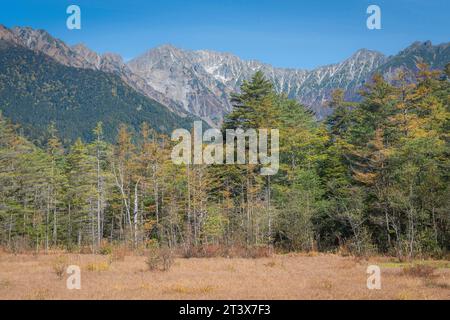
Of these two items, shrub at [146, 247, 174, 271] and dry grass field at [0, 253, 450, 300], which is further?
shrub at [146, 247, 174, 271]

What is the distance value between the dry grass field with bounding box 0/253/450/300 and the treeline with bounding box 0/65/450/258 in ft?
27.4

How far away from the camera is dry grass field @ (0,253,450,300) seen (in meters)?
12.5

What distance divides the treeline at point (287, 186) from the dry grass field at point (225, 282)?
27.4 feet

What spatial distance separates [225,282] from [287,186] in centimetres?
2598

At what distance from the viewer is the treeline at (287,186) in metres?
28.8

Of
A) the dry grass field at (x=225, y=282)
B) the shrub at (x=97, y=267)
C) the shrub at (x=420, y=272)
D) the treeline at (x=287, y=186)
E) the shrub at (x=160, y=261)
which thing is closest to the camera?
the dry grass field at (x=225, y=282)

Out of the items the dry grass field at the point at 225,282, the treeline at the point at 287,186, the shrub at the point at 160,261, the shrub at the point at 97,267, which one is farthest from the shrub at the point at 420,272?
the shrub at the point at 97,267

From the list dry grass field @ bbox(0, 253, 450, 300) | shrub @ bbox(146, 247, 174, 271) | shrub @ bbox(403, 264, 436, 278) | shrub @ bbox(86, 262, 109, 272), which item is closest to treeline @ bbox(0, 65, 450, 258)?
shrub @ bbox(403, 264, 436, 278)

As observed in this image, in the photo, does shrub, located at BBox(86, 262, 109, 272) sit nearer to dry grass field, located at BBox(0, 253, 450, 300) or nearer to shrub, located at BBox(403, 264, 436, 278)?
dry grass field, located at BBox(0, 253, 450, 300)

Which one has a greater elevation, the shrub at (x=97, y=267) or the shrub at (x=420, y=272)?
Result: the shrub at (x=420, y=272)

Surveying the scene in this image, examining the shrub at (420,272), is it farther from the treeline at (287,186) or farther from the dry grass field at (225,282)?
the treeline at (287,186)

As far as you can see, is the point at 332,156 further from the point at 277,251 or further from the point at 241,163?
the point at 277,251
